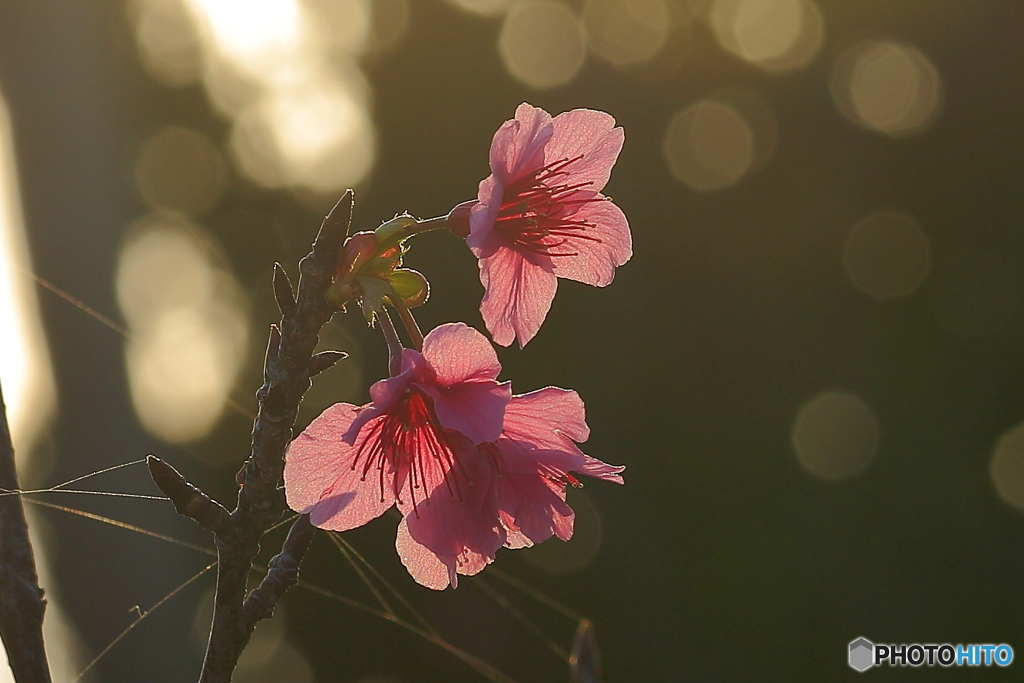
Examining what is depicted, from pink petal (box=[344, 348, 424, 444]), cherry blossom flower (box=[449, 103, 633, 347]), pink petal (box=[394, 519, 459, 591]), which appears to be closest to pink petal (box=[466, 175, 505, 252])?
cherry blossom flower (box=[449, 103, 633, 347])

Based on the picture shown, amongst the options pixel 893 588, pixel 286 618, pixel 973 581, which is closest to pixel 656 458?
pixel 893 588

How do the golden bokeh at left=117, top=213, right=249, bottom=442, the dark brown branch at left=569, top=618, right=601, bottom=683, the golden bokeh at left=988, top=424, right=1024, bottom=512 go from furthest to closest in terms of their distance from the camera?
the golden bokeh at left=988, top=424, right=1024, bottom=512 < the golden bokeh at left=117, top=213, right=249, bottom=442 < the dark brown branch at left=569, top=618, right=601, bottom=683

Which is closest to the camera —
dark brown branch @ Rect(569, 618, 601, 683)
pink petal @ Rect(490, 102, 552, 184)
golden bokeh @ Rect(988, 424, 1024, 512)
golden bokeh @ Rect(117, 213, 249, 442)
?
dark brown branch @ Rect(569, 618, 601, 683)

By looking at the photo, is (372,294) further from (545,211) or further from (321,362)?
(545,211)

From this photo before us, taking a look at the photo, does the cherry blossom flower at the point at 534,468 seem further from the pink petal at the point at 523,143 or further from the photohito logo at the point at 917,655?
the photohito logo at the point at 917,655

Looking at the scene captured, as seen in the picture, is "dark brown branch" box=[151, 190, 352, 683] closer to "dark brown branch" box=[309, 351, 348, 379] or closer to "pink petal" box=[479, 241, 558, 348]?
"dark brown branch" box=[309, 351, 348, 379]

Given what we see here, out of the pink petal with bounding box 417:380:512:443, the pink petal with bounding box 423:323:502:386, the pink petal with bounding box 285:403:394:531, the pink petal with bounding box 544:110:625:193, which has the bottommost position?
the pink petal with bounding box 285:403:394:531

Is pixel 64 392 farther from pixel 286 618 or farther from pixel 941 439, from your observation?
pixel 941 439

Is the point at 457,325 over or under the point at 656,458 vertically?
over
